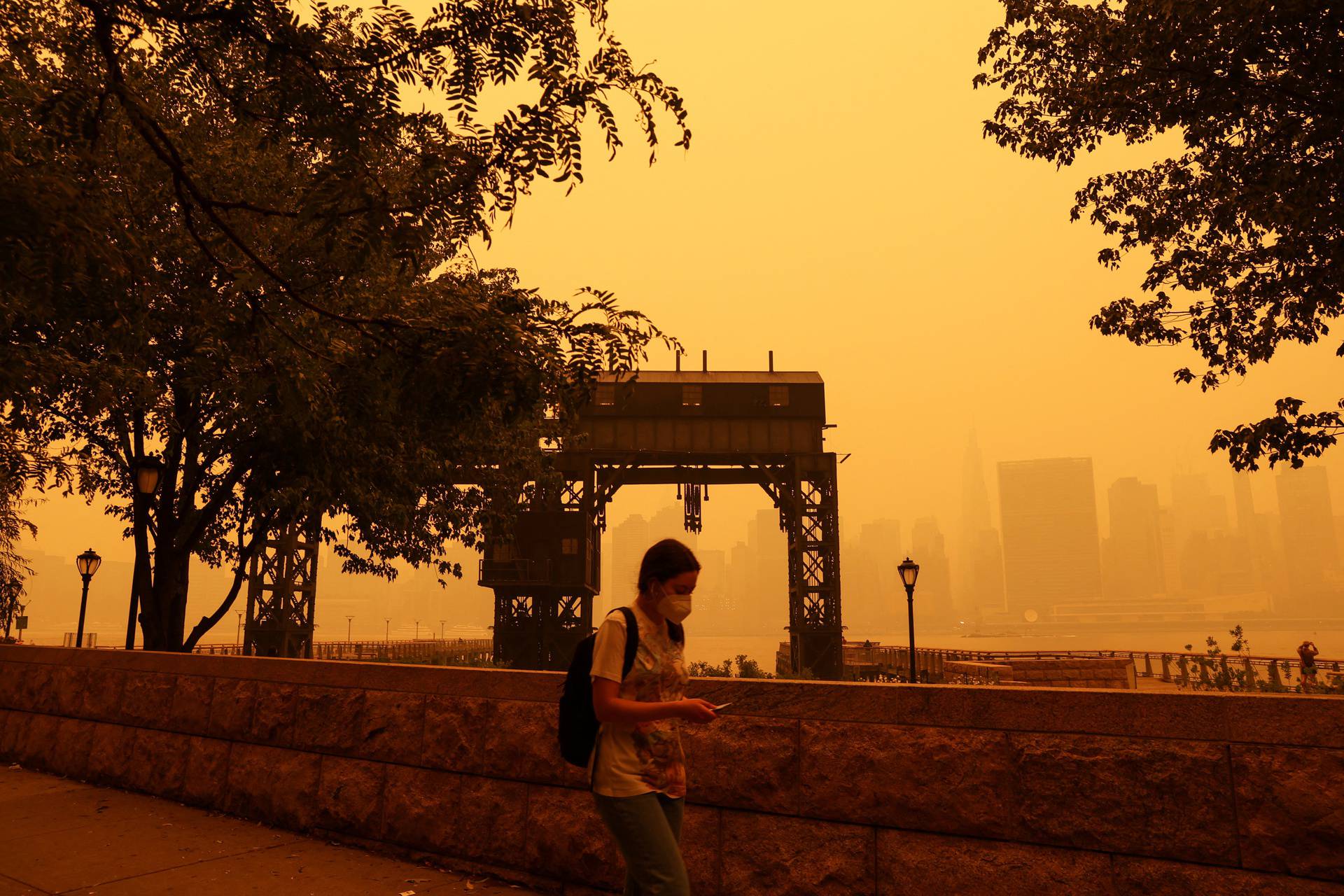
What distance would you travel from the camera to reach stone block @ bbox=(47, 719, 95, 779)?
916cm

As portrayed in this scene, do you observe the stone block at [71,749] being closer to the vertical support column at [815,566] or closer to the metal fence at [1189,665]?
the metal fence at [1189,665]

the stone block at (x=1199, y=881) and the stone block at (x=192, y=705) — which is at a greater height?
the stone block at (x=192, y=705)

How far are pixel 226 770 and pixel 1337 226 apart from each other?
640 inches

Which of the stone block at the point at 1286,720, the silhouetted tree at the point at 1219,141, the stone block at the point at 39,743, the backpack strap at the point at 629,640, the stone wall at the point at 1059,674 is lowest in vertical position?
the stone wall at the point at 1059,674

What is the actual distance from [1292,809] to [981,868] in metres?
1.34

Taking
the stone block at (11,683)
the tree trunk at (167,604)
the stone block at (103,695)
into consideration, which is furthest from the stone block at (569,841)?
the tree trunk at (167,604)

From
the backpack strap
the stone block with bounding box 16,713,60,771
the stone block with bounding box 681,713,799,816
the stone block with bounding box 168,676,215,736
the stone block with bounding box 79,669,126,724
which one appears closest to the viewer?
the backpack strap

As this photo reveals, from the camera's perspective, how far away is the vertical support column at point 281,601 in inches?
1277

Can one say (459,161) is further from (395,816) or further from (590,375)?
(395,816)

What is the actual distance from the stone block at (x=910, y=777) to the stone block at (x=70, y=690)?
26.9 feet

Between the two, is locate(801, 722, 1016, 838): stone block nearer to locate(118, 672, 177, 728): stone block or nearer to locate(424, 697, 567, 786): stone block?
locate(424, 697, 567, 786): stone block

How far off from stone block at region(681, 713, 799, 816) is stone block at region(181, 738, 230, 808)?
4596mm

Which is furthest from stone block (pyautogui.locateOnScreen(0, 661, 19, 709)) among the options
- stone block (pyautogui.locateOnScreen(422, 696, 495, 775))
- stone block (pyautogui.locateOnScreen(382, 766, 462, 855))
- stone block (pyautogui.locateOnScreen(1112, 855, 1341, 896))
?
stone block (pyautogui.locateOnScreen(1112, 855, 1341, 896))

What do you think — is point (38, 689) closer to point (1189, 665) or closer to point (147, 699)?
point (147, 699)
